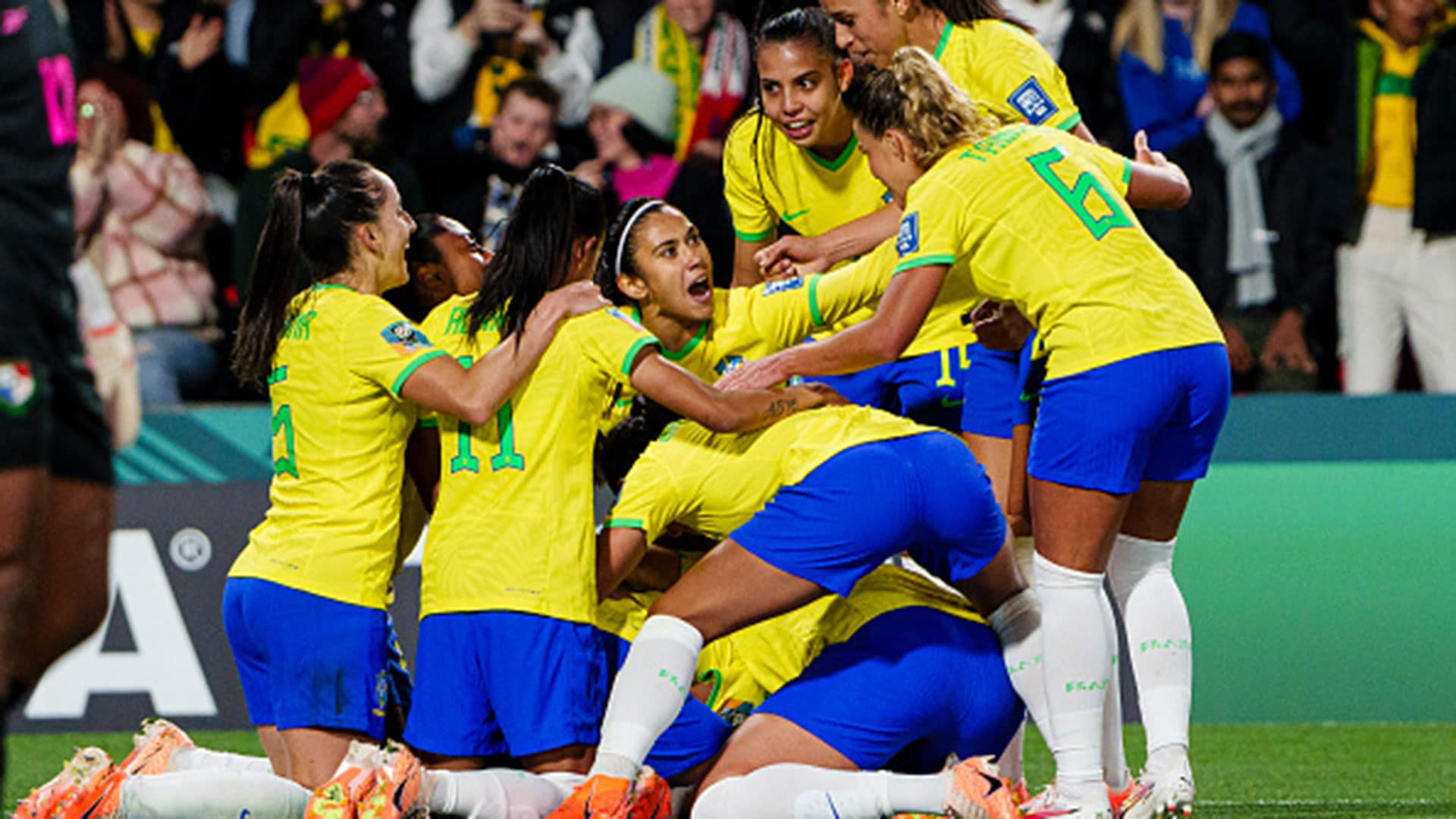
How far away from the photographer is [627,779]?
417 cm

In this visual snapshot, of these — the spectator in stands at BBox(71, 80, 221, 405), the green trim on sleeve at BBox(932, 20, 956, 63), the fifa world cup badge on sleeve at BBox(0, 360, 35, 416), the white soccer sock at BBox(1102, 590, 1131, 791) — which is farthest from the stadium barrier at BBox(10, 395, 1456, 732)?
the fifa world cup badge on sleeve at BBox(0, 360, 35, 416)

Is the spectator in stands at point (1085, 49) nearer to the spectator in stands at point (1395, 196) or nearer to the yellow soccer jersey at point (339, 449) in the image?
the spectator in stands at point (1395, 196)

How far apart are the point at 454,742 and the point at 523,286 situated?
115cm

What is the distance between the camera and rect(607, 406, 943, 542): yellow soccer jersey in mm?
4590

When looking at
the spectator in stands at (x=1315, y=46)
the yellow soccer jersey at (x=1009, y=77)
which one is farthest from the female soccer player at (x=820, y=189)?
the spectator in stands at (x=1315, y=46)

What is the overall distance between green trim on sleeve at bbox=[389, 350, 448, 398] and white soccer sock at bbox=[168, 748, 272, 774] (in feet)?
3.37

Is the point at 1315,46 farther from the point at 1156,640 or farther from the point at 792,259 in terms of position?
the point at 1156,640

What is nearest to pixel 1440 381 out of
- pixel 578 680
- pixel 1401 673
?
pixel 1401 673

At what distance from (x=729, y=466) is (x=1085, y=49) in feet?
15.0

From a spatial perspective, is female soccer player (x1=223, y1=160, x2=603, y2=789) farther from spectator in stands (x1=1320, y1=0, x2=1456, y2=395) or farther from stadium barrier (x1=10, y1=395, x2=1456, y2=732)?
spectator in stands (x1=1320, y1=0, x2=1456, y2=395)

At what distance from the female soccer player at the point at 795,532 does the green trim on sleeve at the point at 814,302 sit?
652mm

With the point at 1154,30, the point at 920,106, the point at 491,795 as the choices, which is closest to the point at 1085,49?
the point at 1154,30

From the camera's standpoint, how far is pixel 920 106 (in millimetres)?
4605

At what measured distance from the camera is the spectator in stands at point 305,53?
859cm
